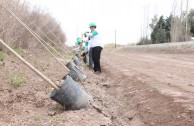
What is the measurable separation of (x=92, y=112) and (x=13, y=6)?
454 centimetres

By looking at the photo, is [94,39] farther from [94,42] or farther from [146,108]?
[146,108]

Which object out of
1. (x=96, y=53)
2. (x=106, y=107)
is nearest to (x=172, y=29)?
(x=96, y=53)

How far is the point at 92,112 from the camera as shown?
432cm

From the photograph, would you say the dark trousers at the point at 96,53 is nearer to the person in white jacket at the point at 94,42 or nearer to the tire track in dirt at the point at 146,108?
the person in white jacket at the point at 94,42

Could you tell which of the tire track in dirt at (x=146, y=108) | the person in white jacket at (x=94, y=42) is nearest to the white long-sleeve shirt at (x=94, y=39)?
the person in white jacket at (x=94, y=42)

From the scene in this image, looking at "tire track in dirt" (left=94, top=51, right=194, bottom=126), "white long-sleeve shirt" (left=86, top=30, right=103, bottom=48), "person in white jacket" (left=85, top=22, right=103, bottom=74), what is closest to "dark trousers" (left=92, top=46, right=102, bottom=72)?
"person in white jacket" (left=85, top=22, right=103, bottom=74)

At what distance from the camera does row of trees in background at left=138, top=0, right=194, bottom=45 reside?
119 ft

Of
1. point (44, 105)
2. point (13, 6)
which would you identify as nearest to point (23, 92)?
point (44, 105)

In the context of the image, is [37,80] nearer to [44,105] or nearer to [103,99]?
[103,99]

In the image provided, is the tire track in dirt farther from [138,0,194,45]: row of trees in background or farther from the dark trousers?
[138,0,194,45]: row of trees in background

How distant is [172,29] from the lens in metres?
37.4

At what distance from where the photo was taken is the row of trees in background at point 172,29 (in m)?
36.3

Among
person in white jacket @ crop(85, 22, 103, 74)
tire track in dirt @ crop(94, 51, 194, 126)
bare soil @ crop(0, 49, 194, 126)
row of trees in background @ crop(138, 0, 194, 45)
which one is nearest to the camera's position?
bare soil @ crop(0, 49, 194, 126)

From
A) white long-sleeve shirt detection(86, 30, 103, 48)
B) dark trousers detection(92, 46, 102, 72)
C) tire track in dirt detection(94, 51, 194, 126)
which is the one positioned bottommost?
tire track in dirt detection(94, 51, 194, 126)
